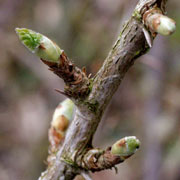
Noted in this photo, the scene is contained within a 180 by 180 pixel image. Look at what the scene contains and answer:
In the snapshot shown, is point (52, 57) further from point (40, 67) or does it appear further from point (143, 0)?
point (40, 67)

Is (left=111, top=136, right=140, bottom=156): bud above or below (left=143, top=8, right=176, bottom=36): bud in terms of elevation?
below

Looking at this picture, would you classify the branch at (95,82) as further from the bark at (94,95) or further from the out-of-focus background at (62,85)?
the out-of-focus background at (62,85)

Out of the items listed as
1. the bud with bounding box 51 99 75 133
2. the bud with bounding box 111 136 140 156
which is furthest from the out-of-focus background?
the bud with bounding box 111 136 140 156

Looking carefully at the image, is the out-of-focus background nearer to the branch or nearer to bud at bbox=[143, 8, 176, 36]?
the branch

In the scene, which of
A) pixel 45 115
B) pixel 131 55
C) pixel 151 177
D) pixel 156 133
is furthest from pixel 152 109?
pixel 131 55

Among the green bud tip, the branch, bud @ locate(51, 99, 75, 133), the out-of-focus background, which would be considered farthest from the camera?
the out-of-focus background

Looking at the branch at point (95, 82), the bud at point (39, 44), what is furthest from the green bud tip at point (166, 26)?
the bud at point (39, 44)

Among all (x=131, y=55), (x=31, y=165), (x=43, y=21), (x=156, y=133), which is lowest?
(x=31, y=165)
